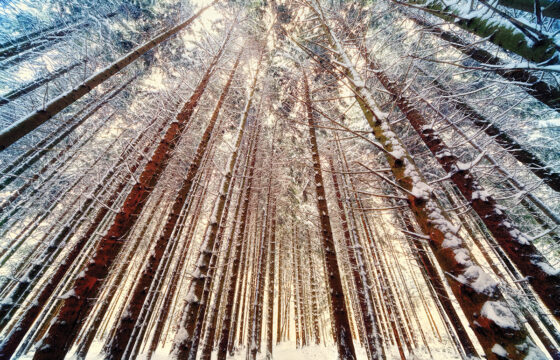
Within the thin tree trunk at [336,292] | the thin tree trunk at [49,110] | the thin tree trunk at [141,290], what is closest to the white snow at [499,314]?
the thin tree trunk at [336,292]

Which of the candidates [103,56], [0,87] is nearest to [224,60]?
[103,56]

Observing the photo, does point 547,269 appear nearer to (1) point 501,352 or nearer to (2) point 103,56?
(1) point 501,352

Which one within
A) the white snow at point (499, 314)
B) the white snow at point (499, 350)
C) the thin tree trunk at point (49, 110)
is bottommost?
the white snow at point (499, 350)

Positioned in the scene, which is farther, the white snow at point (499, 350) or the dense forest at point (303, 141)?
the dense forest at point (303, 141)

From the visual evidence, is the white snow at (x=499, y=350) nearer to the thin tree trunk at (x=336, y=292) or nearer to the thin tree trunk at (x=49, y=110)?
the thin tree trunk at (x=336, y=292)

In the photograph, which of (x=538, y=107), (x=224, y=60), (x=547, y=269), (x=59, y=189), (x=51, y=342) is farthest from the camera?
(x=59, y=189)

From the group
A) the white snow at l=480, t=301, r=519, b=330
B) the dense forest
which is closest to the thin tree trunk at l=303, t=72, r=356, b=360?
the dense forest

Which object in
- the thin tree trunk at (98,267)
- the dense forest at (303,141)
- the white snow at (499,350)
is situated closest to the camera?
the white snow at (499,350)

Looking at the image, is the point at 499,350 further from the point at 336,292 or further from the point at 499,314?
the point at 336,292
